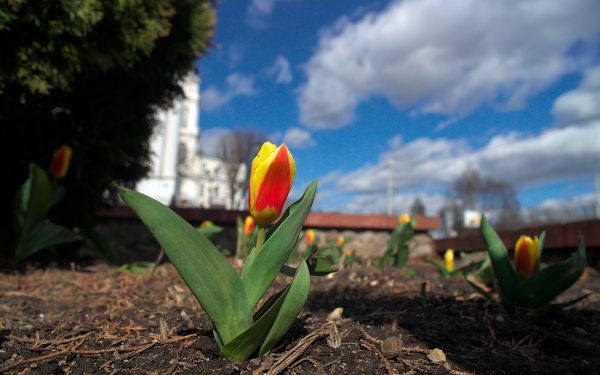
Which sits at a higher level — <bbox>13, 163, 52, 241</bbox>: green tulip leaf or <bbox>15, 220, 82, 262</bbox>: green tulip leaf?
<bbox>13, 163, 52, 241</bbox>: green tulip leaf

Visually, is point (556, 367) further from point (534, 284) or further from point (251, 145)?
point (251, 145)

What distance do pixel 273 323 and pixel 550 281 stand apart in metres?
1.25

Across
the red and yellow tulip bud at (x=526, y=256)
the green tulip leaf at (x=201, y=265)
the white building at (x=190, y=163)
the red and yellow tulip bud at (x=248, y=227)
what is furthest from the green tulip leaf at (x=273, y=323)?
the white building at (x=190, y=163)

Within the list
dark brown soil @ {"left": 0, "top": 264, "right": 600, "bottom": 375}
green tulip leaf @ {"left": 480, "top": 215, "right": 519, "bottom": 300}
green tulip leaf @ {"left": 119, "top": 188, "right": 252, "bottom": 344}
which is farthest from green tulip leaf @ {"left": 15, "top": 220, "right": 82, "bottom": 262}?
green tulip leaf @ {"left": 480, "top": 215, "right": 519, "bottom": 300}

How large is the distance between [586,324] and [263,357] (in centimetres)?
161

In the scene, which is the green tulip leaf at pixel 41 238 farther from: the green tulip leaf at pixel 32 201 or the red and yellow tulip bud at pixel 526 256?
the red and yellow tulip bud at pixel 526 256

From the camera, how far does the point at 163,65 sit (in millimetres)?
4051

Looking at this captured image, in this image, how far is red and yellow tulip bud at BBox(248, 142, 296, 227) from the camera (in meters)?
0.99

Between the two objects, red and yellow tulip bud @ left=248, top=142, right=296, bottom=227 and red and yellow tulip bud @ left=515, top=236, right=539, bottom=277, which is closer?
red and yellow tulip bud @ left=248, top=142, right=296, bottom=227

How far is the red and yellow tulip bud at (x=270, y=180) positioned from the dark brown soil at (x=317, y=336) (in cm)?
41

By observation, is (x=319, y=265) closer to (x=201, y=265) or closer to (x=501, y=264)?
(x=201, y=265)

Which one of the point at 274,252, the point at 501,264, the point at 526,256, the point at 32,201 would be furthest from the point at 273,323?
the point at 32,201

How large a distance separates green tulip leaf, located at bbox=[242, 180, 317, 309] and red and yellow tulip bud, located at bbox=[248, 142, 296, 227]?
0.05 meters

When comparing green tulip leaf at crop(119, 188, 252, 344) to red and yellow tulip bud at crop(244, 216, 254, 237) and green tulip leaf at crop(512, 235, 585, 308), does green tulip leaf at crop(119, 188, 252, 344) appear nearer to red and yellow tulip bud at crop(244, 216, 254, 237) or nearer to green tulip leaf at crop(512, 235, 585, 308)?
green tulip leaf at crop(512, 235, 585, 308)
